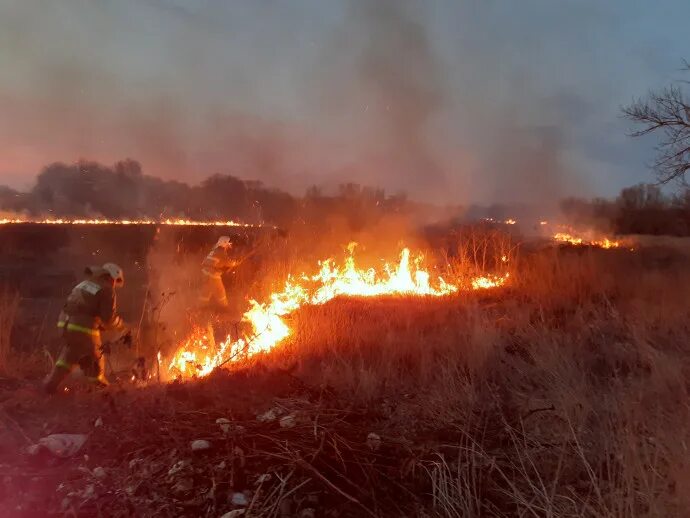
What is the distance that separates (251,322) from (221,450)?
5.05 meters

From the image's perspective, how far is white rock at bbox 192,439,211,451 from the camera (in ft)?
11.5

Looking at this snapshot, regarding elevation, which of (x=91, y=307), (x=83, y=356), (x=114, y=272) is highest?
(x=114, y=272)

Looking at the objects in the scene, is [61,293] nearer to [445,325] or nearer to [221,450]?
[445,325]

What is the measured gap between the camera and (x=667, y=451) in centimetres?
297

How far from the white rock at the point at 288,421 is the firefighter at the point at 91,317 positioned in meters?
2.91

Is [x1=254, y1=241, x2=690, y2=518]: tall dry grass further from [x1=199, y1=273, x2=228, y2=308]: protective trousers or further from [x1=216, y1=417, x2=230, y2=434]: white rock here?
[x1=199, y1=273, x2=228, y2=308]: protective trousers

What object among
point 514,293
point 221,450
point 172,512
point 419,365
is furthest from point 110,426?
point 514,293

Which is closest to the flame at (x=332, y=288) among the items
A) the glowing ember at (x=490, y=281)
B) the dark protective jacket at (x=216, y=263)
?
the glowing ember at (x=490, y=281)

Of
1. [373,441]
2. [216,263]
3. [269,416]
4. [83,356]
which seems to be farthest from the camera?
[216,263]

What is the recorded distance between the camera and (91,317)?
6.23 meters

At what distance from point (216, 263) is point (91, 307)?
185 inches

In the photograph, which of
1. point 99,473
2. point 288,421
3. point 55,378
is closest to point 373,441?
point 288,421

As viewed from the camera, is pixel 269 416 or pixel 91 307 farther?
pixel 91 307

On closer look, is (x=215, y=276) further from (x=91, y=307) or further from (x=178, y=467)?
(x=178, y=467)
